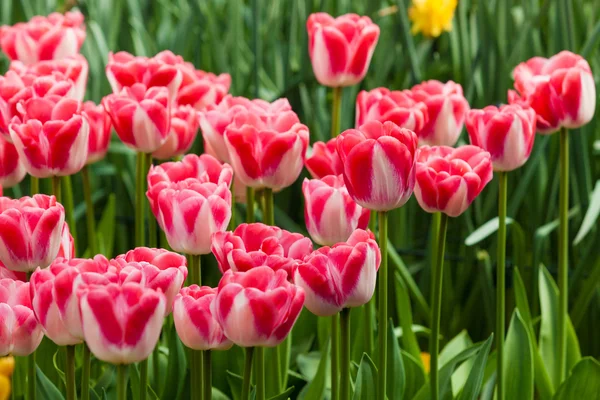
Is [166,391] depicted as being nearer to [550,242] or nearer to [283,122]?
[283,122]

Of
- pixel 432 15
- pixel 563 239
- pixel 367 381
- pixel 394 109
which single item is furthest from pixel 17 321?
pixel 432 15

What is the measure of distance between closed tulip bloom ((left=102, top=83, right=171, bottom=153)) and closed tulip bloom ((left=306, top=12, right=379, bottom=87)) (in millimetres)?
380

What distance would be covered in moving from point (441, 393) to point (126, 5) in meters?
1.85

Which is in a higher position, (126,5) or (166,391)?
(126,5)

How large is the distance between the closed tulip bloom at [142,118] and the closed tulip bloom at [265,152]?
164 millimetres

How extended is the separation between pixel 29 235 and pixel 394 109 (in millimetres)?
619

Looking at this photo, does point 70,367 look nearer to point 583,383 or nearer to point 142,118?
point 142,118

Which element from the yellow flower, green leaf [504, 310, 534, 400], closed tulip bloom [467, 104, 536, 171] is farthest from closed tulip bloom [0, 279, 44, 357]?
the yellow flower

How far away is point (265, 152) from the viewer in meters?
1.35

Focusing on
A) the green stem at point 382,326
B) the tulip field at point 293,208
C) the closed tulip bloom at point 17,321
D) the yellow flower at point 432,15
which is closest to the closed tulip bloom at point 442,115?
the tulip field at point 293,208

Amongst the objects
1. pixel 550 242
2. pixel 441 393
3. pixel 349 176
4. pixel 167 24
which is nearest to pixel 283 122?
pixel 349 176

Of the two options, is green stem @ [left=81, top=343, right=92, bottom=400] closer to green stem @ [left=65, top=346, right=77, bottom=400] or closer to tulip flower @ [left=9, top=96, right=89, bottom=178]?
green stem @ [left=65, top=346, right=77, bottom=400]

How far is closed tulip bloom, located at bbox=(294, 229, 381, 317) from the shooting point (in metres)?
1.04

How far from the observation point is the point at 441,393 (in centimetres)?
157
